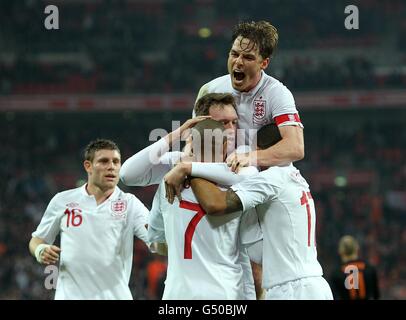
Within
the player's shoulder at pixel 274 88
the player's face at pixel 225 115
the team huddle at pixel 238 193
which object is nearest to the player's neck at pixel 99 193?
the team huddle at pixel 238 193

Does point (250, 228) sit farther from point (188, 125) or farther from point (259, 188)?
point (188, 125)

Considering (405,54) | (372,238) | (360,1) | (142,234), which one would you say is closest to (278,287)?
(142,234)

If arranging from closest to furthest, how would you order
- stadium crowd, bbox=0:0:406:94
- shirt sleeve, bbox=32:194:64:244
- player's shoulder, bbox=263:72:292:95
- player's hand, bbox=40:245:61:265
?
player's shoulder, bbox=263:72:292:95
player's hand, bbox=40:245:61:265
shirt sleeve, bbox=32:194:64:244
stadium crowd, bbox=0:0:406:94

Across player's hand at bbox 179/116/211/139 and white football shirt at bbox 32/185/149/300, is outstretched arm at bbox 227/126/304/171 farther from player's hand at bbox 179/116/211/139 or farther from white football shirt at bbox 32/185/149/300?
white football shirt at bbox 32/185/149/300

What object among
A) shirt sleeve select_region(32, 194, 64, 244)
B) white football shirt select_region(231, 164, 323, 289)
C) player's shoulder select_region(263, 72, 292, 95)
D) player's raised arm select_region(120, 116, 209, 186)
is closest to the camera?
white football shirt select_region(231, 164, 323, 289)

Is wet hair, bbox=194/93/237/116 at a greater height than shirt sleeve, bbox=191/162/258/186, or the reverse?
wet hair, bbox=194/93/237/116

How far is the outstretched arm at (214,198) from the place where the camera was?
11.8 feet

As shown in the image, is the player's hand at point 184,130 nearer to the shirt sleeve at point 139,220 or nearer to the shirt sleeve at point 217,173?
the shirt sleeve at point 217,173

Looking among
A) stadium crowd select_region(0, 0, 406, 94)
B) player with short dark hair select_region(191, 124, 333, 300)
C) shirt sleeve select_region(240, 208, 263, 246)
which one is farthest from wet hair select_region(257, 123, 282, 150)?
stadium crowd select_region(0, 0, 406, 94)

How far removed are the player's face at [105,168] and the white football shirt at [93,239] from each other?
137 mm

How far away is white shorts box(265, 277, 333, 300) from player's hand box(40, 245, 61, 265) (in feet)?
5.72

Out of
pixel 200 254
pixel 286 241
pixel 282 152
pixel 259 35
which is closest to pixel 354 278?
pixel 282 152

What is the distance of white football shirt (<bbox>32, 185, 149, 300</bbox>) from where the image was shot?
215 inches
